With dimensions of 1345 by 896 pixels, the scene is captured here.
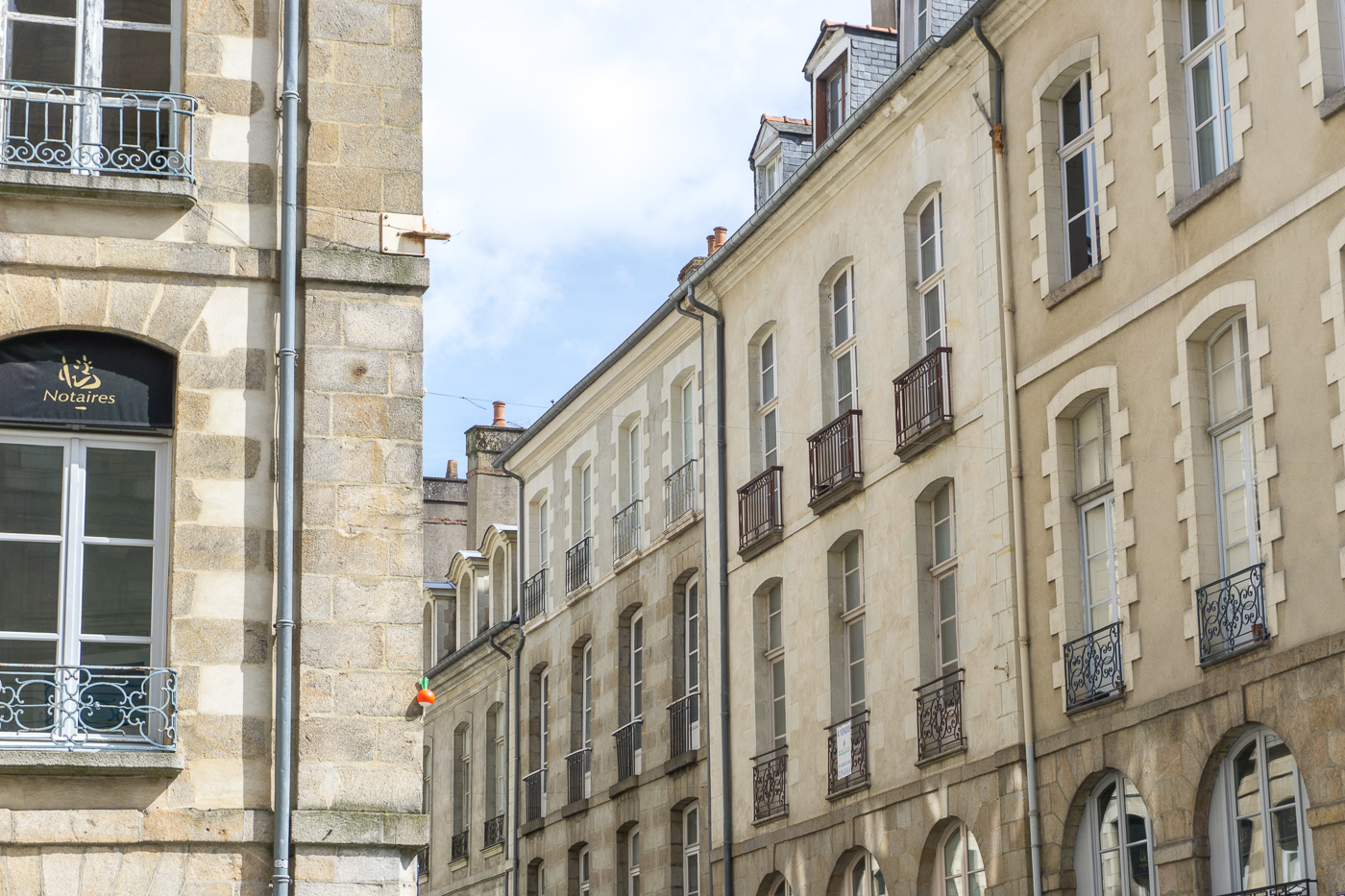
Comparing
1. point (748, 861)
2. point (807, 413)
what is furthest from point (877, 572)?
point (748, 861)

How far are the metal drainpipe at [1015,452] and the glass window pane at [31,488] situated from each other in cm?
1004

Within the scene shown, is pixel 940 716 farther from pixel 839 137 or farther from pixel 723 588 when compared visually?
pixel 839 137

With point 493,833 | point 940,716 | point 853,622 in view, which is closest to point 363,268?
point 940,716

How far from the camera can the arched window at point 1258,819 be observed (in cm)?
1584

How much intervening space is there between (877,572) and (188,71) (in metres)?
11.8

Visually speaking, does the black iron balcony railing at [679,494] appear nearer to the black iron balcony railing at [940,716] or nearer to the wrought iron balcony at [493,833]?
the black iron balcony railing at [940,716]

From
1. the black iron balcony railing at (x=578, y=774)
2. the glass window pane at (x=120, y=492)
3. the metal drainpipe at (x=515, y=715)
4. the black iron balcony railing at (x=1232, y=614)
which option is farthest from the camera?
the metal drainpipe at (x=515, y=715)

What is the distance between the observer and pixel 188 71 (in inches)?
513

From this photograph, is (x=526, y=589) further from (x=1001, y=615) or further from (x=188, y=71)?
(x=188, y=71)

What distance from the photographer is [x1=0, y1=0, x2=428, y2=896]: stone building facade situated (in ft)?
39.4

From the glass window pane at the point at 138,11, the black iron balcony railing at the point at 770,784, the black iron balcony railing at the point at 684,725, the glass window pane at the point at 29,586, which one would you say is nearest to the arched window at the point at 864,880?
the black iron balcony railing at the point at 770,784

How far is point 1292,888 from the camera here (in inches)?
617

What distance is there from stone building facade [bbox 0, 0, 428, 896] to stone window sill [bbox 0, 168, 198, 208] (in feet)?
0.06

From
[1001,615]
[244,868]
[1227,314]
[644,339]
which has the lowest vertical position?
[244,868]
